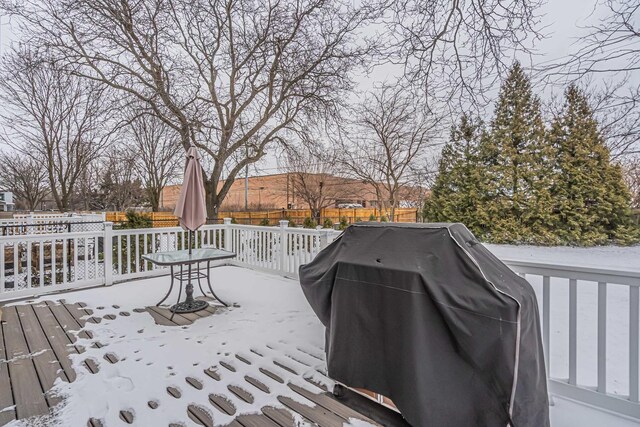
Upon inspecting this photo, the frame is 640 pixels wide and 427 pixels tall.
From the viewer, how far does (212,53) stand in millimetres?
8062

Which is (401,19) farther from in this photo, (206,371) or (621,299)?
(621,299)

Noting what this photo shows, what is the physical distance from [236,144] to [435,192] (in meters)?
7.15

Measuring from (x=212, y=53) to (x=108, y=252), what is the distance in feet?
19.4

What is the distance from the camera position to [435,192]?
432 inches

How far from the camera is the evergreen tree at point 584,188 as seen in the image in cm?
815

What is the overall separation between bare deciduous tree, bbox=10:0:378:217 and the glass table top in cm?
464

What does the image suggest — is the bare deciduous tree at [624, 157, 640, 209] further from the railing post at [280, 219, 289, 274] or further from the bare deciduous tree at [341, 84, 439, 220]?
the railing post at [280, 219, 289, 274]

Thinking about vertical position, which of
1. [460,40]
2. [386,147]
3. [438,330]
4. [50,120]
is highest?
[50,120]

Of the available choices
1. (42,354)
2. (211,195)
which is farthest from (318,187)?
(42,354)

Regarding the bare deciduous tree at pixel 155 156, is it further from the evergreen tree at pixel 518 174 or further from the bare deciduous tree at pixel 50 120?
the evergreen tree at pixel 518 174

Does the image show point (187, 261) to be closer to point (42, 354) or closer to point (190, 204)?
point (190, 204)

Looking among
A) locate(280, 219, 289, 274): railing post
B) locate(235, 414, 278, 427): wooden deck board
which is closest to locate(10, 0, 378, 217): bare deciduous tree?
locate(280, 219, 289, 274): railing post

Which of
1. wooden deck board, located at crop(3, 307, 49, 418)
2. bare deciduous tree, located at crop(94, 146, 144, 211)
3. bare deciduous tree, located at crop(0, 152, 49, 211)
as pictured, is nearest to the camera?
wooden deck board, located at crop(3, 307, 49, 418)

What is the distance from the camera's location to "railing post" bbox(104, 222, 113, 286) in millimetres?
4773
